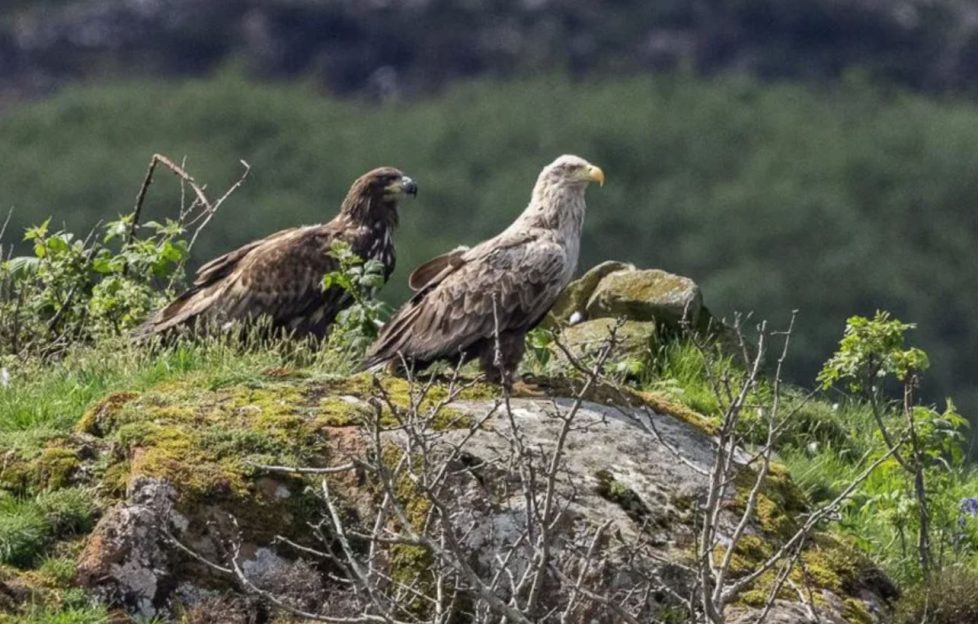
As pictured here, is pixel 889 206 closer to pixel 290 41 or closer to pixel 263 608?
pixel 290 41

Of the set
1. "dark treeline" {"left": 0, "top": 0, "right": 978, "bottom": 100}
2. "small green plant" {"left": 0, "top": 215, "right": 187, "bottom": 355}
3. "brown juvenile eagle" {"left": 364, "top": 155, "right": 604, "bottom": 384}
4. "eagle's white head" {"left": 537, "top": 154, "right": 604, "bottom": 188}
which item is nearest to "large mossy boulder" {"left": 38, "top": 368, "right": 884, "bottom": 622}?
"brown juvenile eagle" {"left": 364, "top": 155, "right": 604, "bottom": 384}

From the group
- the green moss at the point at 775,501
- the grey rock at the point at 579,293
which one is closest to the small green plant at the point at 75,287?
the grey rock at the point at 579,293

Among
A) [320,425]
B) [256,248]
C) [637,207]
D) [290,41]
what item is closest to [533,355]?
[256,248]

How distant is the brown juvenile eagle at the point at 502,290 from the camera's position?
12.4 m

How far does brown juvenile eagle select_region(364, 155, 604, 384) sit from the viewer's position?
490 inches

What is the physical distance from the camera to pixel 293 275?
46.4 ft

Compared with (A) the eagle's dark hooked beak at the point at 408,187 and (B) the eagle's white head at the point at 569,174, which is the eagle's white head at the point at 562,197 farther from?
(A) the eagle's dark hooked beak at the point at 408,187

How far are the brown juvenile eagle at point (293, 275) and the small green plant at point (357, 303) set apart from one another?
739 millimetres

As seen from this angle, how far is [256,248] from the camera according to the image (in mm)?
14602

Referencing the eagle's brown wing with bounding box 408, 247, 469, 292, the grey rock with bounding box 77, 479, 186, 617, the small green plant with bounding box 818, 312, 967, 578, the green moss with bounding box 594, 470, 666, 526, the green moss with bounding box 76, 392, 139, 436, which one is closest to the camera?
the grey rock with bounding box 77, 479, 186, 617

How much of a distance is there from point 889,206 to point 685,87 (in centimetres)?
1507

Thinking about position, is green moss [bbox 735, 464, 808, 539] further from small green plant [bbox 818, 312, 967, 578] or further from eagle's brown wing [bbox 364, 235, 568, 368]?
eagle's brown wing [bbox 364, 235, 568, 368]

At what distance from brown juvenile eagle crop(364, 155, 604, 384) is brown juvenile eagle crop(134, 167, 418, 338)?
3.47 feet

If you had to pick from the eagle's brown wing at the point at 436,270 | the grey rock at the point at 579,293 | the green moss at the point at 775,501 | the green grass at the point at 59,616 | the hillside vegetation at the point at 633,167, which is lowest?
the hillside vegetation at the point at 633,167
